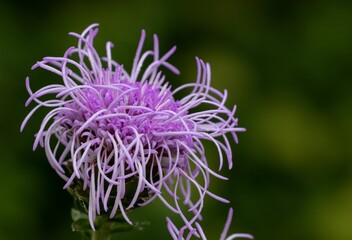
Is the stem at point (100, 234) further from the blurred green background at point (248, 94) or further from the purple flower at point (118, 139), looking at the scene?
the blurred green background at point (248, 94)

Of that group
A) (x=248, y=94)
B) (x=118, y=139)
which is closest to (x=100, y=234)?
(x=118, y=139)

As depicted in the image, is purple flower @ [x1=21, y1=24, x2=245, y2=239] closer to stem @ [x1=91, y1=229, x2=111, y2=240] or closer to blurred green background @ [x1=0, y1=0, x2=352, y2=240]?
stem @ [x1=91, y1=229, x2=111, y2=240]

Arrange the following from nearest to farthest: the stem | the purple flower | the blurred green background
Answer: the purple flower, the stem, the blurred green background

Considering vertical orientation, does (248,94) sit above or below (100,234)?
above

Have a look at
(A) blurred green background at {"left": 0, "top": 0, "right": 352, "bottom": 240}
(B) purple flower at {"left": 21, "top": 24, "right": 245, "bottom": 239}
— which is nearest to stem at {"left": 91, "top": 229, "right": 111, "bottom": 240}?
(B) purple flower at {"left": 21, "top": 24, "right": 245, "bottom": 239}

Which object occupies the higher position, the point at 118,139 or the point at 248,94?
the point at 248,94

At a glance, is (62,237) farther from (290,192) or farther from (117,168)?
(117,168)

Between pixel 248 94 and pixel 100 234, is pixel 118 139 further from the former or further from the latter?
pixel 248 94

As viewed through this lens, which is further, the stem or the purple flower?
the stem

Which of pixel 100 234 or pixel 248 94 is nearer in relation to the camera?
pixel 100 234

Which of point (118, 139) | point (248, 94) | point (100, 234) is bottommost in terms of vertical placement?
point (100, 234)
